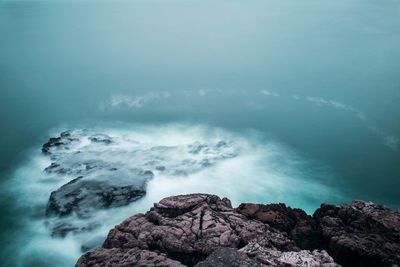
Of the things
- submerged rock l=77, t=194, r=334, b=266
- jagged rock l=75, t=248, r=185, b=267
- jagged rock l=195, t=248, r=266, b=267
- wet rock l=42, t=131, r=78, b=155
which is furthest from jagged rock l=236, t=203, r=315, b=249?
wet rock l=42, t=131, r=78, b=155

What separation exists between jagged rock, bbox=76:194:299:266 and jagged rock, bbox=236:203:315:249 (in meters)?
0.24

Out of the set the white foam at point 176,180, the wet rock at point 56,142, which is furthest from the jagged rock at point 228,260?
the wet rock at point 56,142

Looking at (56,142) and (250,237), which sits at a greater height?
(56,142)

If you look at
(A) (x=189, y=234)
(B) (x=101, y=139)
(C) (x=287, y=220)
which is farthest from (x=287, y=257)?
(B) (x=101, y=139)

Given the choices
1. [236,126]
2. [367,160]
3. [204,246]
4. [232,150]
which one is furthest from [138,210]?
[367,160]

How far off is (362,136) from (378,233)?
8.18m

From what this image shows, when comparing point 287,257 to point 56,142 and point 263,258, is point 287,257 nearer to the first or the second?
point 263,258

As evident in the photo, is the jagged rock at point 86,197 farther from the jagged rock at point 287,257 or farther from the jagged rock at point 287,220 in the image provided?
the jagged rock at point 287,257

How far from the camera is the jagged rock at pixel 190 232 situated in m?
4.62

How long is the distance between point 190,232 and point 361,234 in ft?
9.65

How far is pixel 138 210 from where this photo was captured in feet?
25.1

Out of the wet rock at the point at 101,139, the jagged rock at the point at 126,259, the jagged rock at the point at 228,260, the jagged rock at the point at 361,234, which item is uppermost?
the wet rock at the point at 101,139

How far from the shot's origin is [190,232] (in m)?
4.91

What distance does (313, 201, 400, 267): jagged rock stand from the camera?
428 cm
